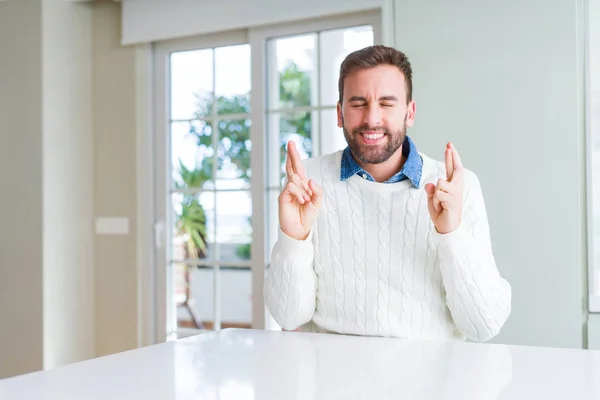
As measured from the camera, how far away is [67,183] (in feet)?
12.6

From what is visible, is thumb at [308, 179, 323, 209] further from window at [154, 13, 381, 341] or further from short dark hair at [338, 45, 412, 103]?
window at [154, 13, 381, 341]

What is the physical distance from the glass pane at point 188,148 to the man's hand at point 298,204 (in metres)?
2.25

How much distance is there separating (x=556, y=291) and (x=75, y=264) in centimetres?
265

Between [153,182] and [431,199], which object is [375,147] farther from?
[153,182]

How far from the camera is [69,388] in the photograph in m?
1.05

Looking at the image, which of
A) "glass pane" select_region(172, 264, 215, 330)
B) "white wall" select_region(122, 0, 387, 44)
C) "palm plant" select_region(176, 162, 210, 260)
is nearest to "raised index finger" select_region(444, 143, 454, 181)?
"white wall" select_region(122, 0, 387, 44)

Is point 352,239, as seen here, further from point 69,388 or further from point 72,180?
point 72,180

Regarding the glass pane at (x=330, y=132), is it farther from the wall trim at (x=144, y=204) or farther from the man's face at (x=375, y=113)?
the man's face at (x=375, y=113)

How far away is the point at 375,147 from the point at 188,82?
244cm

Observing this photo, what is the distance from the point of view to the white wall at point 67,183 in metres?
3.70

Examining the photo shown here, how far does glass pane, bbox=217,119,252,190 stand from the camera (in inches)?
152

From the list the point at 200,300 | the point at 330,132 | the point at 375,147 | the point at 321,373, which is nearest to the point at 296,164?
the point at 375,147
